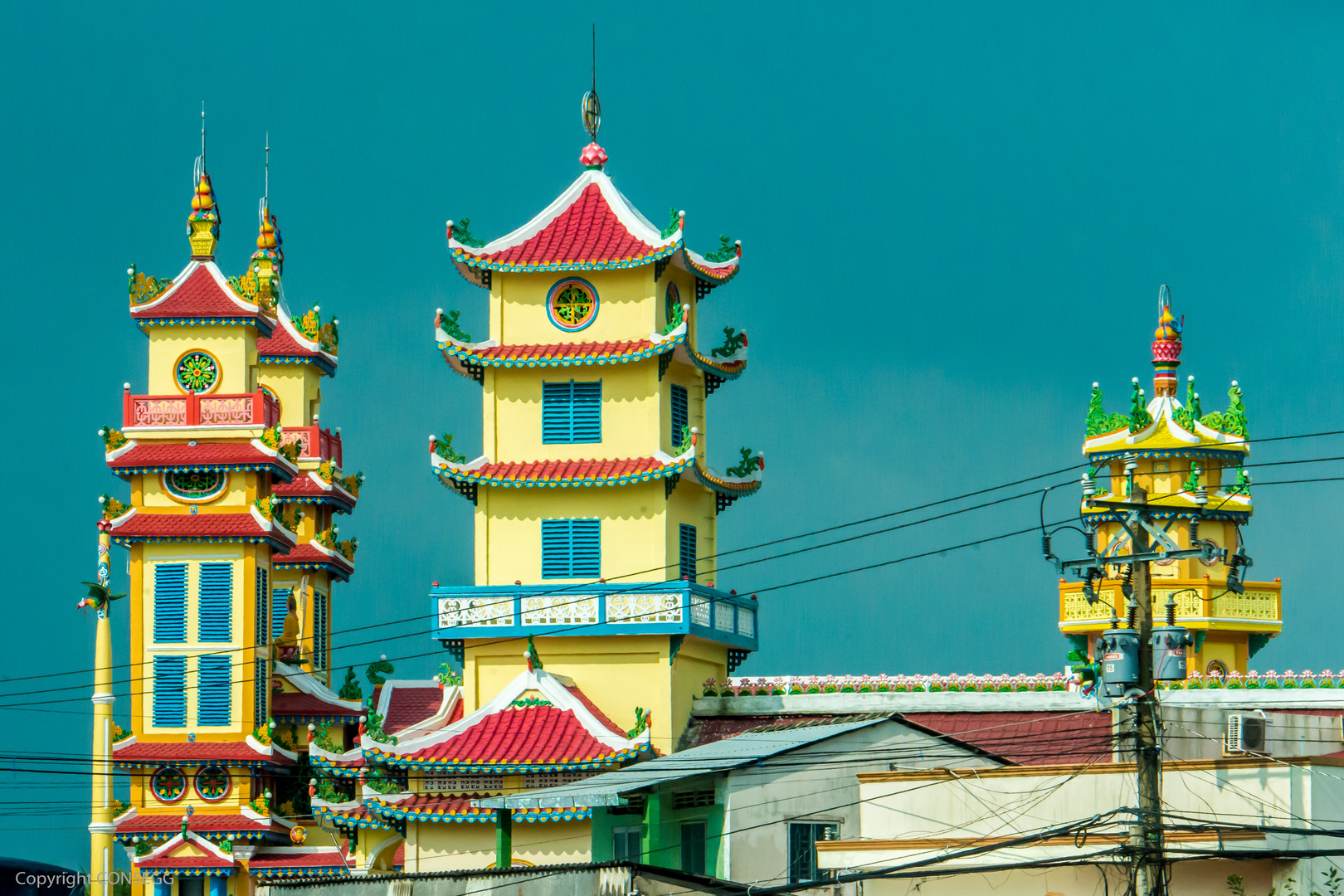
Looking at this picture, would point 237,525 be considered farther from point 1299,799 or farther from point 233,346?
point 1299,799

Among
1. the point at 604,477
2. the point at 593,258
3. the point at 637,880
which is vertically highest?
the point at 593,258

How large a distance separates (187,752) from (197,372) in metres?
8.48

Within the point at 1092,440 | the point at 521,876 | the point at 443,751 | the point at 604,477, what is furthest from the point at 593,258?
the point at 1092,440

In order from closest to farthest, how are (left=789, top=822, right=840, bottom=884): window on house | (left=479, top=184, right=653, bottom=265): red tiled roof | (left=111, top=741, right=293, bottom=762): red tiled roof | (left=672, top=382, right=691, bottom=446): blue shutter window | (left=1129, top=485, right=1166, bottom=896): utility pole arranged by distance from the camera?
(left=1129, top=485, right=1166, bottom=896): utility pole, (left=789, top=822, right=840, bottom=884): window on house, (left=479, top=184, right=653, bottom=265): red tiled roof, (left=672, top=382, right=691, bottom=446): blue shutter window, (left=111, top=741, right=293, bottom=762): red tiled roof

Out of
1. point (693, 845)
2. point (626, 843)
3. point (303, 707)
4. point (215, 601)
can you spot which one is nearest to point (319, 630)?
point (303, 707)

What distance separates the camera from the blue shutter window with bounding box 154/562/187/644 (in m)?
52.6

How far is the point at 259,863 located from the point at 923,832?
21023 mm

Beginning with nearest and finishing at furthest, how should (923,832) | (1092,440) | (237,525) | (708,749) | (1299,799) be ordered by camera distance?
(1299,799), (923,832), (708,749), (237,525), (1092,440)

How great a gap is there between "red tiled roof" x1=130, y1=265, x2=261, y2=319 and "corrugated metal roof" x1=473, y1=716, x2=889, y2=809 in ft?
50.5

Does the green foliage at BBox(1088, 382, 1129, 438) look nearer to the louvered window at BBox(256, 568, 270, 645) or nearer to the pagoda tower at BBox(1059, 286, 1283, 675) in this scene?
the pagoda tower at BBox(1059, 286, 1283, 675)

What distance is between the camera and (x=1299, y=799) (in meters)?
33.8

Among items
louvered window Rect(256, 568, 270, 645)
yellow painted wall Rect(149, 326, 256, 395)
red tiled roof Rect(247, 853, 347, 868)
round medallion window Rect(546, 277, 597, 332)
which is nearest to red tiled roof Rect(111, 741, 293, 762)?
red tiled roof Rect(247, 853, 347, 868)

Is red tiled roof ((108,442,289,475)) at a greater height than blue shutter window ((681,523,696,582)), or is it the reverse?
red tiled roof ((108,442,289,475))

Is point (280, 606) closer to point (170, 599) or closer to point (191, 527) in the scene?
point (170, 599)
